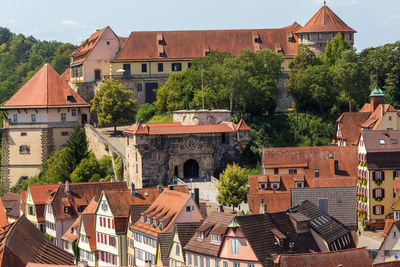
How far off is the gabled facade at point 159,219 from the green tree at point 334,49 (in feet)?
121

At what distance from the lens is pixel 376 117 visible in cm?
8994

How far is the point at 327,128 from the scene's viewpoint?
9762 cm

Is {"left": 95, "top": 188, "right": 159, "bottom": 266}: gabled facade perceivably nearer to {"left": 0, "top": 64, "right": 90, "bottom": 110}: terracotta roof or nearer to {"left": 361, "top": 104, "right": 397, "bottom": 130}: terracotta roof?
{"left": 361, "top": 104, "right": 397, "bottom": 130}: terracotta roof

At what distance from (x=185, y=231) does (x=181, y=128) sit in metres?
26.6

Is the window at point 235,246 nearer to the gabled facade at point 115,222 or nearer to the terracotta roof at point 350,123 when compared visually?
A: the gabled facade at point 115,222

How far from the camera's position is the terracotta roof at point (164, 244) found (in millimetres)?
65500

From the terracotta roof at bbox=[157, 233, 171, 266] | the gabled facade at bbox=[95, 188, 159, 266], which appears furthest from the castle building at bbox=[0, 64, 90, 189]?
the terracotta roof at bbox=[157, 233, 171, 266]

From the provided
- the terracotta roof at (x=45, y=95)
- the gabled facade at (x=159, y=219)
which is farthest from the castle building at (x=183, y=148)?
the terracotta roof at (x=45, y=95)

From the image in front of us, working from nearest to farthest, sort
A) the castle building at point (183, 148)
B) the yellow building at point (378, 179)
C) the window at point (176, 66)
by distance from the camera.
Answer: the yellow building at point (378, 179)
the castle building at point (183, 148)
the window at point (176, 66)

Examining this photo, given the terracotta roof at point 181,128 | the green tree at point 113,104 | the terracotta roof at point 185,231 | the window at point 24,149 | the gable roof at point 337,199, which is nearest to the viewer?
the terracotta roof at point 185,231

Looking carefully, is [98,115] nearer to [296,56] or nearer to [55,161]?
[55,161]

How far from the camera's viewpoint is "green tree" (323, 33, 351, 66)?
341 feet

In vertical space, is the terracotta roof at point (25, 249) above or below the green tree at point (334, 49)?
below

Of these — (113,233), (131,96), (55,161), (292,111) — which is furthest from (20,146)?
(113,233)
